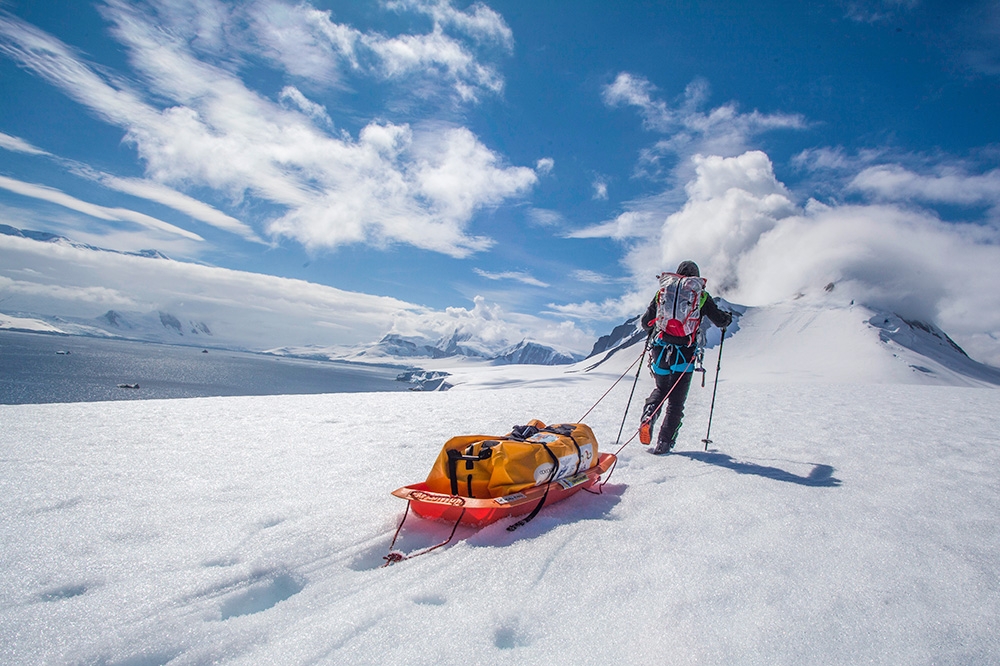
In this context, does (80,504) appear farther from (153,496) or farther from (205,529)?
(205,529)

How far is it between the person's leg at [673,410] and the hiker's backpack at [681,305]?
609 mm

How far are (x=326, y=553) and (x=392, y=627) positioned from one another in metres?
1.08

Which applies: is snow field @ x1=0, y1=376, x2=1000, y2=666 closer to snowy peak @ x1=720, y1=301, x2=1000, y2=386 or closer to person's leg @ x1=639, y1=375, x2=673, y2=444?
person's leg @ x1=639, y1=375, x2=673, y2=444

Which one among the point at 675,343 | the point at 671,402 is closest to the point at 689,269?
the point at 675,343

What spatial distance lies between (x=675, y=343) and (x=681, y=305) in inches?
21.6

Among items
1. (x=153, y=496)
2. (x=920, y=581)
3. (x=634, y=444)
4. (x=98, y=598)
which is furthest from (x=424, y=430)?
(x=920, y=581)

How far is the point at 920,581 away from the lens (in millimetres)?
2818

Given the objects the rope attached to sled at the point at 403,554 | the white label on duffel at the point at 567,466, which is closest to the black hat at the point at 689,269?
the white label on duffel at the point at 567,466

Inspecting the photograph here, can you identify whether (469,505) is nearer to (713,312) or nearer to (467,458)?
(467,458)

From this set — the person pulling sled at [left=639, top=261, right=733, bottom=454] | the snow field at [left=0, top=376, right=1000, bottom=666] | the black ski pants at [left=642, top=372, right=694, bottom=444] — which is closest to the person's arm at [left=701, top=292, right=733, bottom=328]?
the person pulling sled at [left=639, top=261, right=733, bottom=454]

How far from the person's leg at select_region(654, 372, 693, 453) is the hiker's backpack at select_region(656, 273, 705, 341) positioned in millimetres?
609

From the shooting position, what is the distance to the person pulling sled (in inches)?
246

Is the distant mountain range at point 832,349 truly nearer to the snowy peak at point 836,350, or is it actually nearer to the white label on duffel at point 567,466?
the snowy peak at point 836,350

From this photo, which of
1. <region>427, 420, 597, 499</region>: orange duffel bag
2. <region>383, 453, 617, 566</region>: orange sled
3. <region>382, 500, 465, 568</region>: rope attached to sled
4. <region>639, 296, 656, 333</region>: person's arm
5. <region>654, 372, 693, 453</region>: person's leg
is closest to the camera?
<region>382, 500, 465, 568</region>: rope attached to sled
